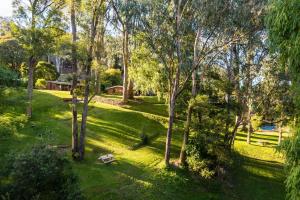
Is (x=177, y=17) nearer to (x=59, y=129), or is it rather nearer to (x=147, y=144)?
(x=147, y=144)

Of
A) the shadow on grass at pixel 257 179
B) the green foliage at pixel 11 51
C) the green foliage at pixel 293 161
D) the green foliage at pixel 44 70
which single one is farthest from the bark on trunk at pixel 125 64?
the green foliage at pixel 293 161

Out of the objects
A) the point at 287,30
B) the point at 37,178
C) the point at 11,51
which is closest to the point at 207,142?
the point at 287,30

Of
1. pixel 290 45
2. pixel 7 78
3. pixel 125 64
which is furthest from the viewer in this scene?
pixel 125 64

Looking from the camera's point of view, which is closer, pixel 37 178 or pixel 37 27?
pixel 37 178

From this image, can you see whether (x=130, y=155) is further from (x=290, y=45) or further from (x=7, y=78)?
(x=290, y=45)

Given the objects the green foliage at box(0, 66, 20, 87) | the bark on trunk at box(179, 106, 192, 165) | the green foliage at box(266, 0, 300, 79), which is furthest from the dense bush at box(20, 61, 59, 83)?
the green foliage at box(266, 0, 300, 79)

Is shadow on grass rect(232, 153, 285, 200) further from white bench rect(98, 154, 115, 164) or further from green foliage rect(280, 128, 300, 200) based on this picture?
green foliage rect(280, 128, 300, 200)

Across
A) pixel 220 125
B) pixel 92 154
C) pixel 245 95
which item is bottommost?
pixel 92 154

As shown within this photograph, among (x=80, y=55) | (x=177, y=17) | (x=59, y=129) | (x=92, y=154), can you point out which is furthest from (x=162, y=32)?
(x=59, y=129)
